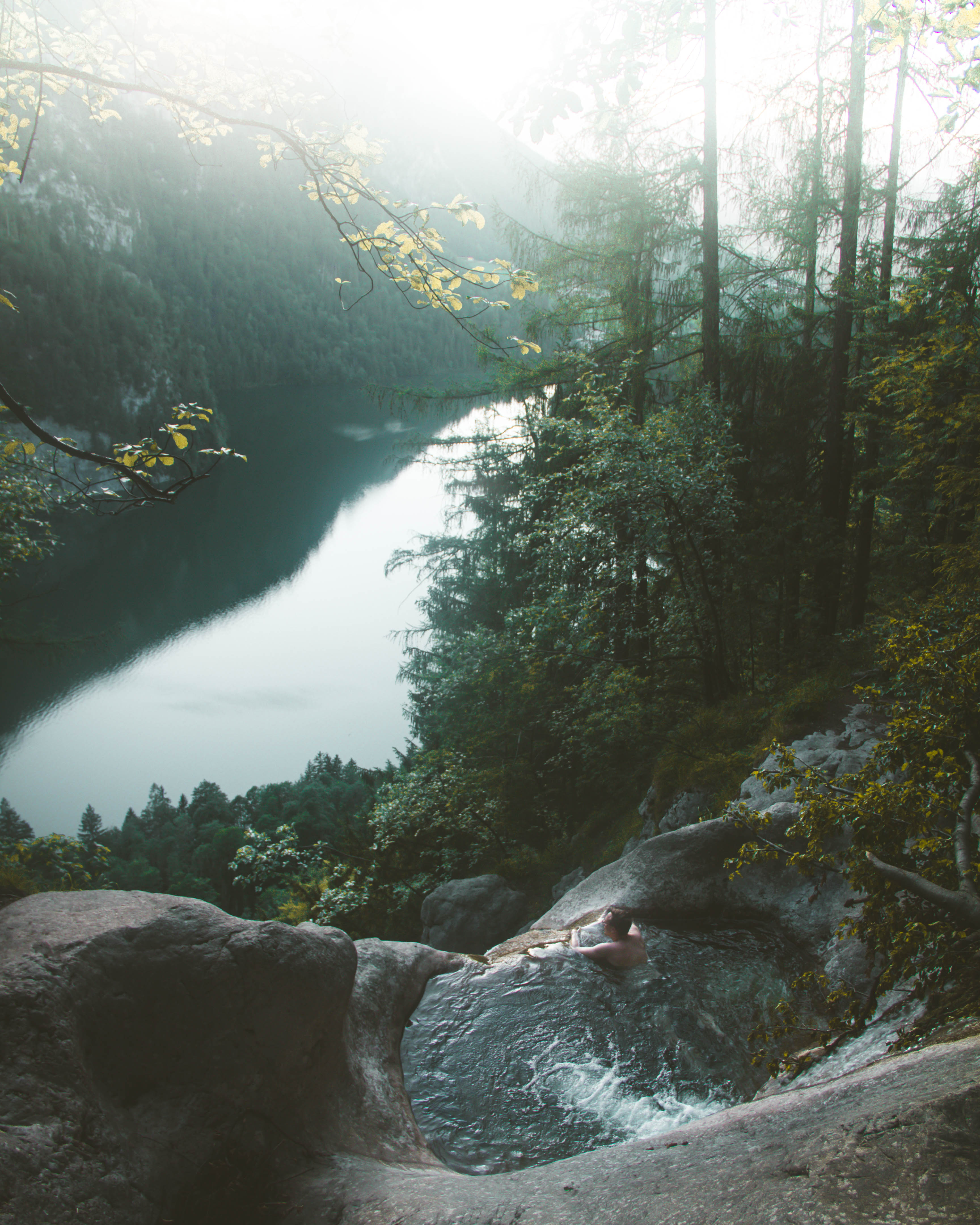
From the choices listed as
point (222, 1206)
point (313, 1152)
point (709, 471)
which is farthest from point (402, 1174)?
point (709, 471)

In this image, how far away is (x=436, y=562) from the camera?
1623 cm

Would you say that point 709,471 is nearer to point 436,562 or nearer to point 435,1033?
point 435,1033

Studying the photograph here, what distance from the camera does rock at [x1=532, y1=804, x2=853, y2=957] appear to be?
5.20 m

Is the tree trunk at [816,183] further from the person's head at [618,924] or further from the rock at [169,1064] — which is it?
the rock at [169,1064]

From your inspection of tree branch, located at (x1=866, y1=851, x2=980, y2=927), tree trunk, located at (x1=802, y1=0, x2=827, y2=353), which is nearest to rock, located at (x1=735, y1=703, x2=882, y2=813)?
tree branch, located at (x1=866, y1=851, x2=980, y2=927)

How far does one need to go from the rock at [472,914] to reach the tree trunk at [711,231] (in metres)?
8.28

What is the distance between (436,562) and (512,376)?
209 inches

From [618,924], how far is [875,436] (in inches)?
303

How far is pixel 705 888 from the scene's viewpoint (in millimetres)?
5680

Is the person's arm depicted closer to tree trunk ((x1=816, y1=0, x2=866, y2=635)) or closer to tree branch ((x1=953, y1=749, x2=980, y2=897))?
tree branch ((x1=953, y1=749, x2=980, y2=897))

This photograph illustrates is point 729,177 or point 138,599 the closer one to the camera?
point 729,177

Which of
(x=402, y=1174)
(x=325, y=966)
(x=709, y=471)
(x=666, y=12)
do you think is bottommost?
(x=402, y=1174)

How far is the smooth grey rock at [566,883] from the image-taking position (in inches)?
379

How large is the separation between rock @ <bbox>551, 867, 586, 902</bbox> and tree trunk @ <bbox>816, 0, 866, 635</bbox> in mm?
5071
